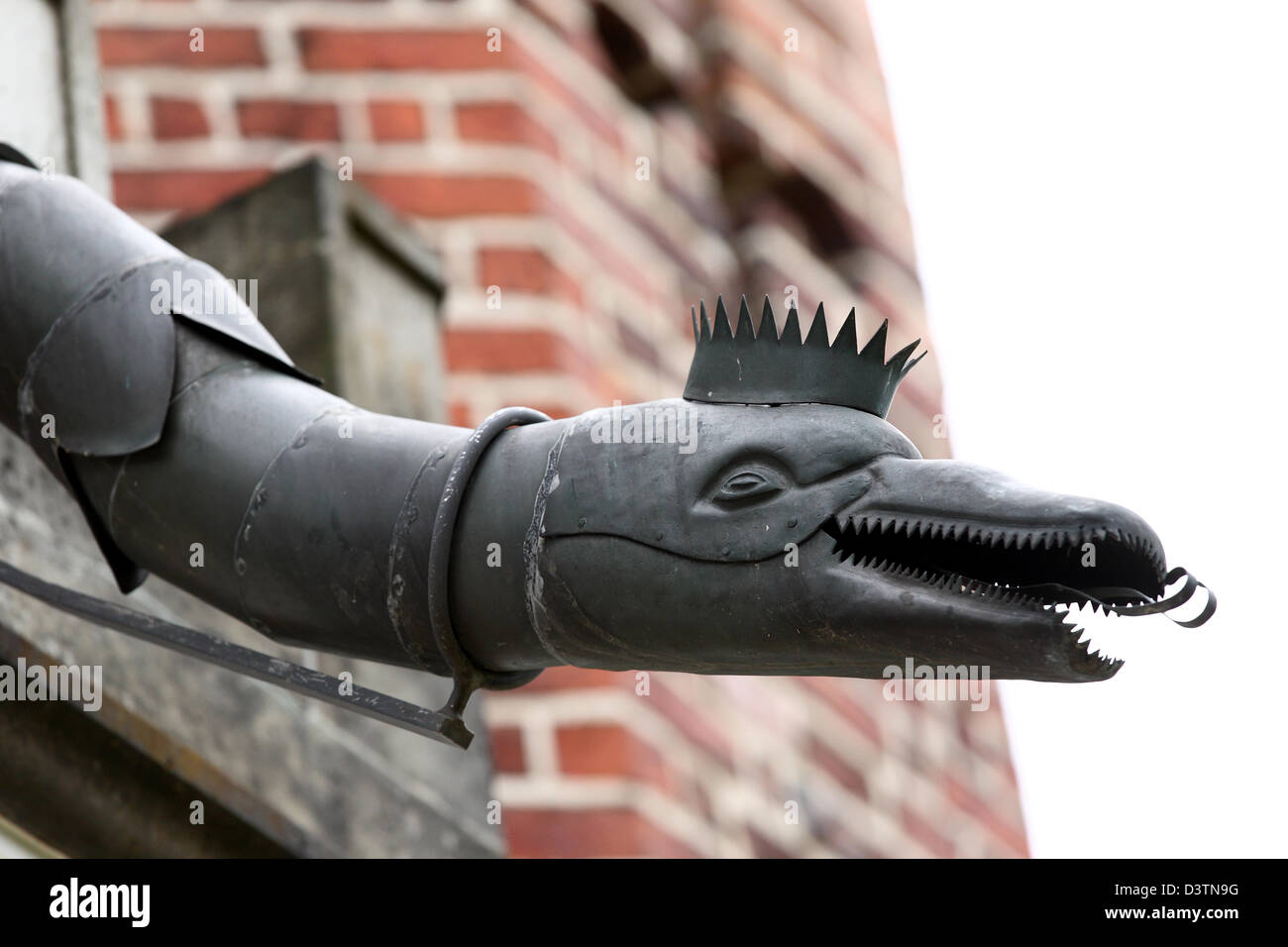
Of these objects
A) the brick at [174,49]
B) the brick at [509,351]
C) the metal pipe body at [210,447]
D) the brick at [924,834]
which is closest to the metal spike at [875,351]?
the metal pipe body at [210,447]

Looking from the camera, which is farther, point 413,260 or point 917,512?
point 413,260

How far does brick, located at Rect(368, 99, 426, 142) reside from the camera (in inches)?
127

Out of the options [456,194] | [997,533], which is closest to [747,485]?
[997,533]

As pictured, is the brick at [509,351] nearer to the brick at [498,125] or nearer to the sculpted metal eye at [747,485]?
the brick at [498,125]

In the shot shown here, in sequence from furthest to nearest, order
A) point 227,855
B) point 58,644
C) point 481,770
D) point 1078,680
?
point 481,770 < point 227,855 < point 58,644 < point 1078,680

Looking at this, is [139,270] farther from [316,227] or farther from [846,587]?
[316,227]

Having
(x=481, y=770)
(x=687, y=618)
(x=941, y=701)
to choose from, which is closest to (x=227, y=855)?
(x=481, y=770)

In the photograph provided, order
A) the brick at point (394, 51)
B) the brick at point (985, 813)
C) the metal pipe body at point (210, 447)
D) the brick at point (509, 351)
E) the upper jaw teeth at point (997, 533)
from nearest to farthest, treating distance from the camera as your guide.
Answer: the upper jaw teeth at point (997, 533)
the metal pipe body at point (210, 447)
the brick at point (509, 351)
the brick at point (394, 51)
the brick at point (985, 813)

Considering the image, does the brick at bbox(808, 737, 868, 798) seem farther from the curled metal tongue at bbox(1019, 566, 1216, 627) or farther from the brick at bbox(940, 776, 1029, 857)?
the curled metal tongue at bbox(1019, 566, 1216, 627)

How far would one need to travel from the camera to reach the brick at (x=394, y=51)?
3.28m

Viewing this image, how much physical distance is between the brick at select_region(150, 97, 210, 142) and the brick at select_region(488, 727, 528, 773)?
950 mm

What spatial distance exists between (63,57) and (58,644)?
0.66m

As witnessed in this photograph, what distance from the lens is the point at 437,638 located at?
58.4 inches

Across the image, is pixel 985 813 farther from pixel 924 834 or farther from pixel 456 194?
pixel 456 194
